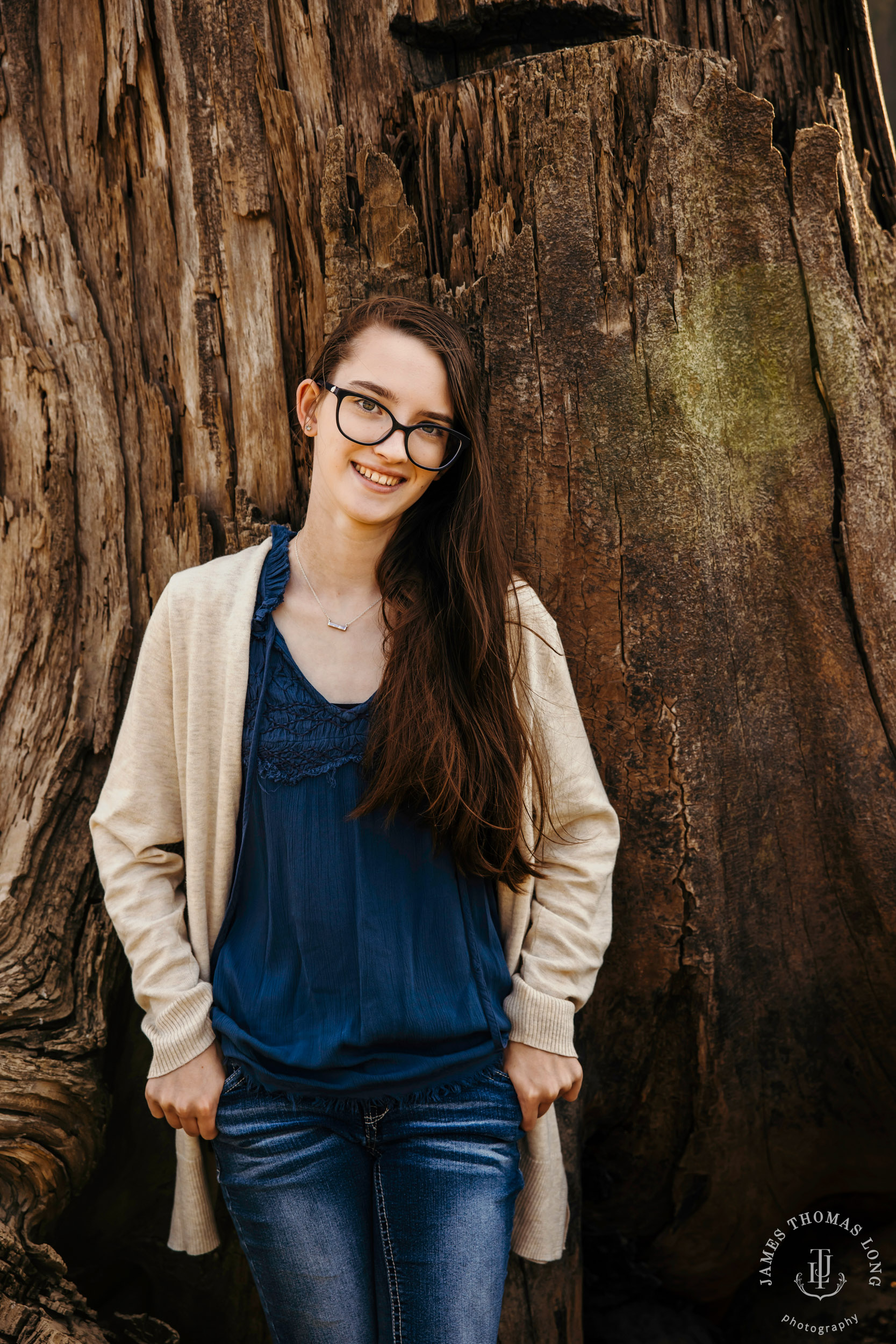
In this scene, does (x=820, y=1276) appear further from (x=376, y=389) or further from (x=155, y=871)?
(x=376, y=389)

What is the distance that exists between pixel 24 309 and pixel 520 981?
2.08 metres

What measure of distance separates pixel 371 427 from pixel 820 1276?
2694mm

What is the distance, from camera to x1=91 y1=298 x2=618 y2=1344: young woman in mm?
1776

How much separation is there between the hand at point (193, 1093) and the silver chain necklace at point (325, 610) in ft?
2.98

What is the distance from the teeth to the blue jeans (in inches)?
48.5

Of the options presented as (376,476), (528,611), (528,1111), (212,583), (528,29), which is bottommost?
(528,1111)

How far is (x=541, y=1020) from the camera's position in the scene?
193 centimetres

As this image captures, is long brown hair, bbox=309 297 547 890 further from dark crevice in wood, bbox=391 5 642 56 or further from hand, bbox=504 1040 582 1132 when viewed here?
dark crevice in wood, bbox=391 5 642 56

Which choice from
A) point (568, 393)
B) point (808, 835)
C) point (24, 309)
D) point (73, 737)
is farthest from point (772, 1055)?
point (24, 309)

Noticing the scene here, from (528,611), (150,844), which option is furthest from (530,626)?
(150,844)

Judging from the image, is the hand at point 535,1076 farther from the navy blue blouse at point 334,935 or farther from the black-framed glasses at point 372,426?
the black-framed glasses at point 372,426

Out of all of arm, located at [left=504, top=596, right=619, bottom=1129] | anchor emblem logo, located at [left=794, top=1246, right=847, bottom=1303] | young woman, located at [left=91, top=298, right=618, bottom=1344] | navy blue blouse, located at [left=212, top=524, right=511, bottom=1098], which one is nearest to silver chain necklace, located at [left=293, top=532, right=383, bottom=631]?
young woman, located at [left=91, top=298, right=618, bottom=1344]

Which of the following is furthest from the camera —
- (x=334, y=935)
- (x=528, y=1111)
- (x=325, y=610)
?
(x=325, y=610)

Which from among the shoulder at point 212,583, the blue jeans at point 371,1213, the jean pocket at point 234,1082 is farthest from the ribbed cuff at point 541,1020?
the shoulder at point 212,583
